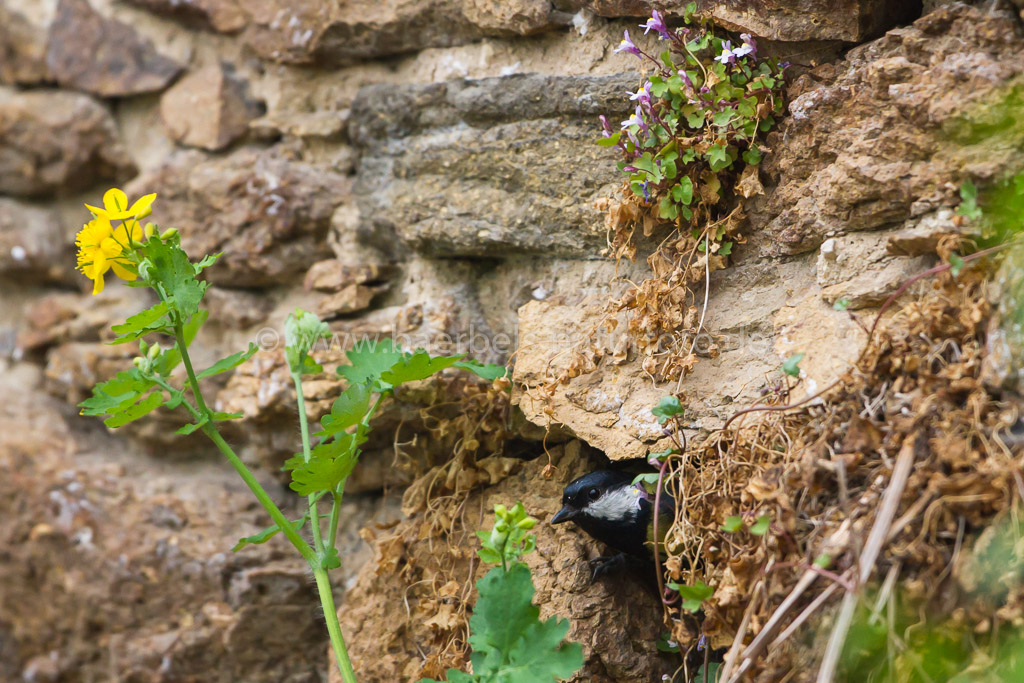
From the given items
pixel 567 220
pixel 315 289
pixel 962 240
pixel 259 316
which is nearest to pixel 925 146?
pixel 962 240

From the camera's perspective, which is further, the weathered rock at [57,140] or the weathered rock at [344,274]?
the weathered rock at [57,140]

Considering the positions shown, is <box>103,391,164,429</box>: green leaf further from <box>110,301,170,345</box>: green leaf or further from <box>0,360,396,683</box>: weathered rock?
<box>0,360,396,683</box>: weathered rock

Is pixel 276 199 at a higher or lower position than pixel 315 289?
higher

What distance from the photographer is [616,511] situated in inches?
74.7

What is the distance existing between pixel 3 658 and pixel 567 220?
2.27m

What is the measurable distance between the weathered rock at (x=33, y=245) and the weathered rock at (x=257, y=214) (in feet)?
1.80

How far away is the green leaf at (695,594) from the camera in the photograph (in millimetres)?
1494

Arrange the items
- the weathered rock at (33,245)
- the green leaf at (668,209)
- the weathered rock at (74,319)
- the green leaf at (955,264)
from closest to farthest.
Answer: the green leaf at (955,264) < the green leaf at (668,209) < the weathered rock at (74,319) < the weathered rock at (33,245)

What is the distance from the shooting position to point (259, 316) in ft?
8.57

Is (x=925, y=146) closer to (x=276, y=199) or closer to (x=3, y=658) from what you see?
(x=276, y=199)

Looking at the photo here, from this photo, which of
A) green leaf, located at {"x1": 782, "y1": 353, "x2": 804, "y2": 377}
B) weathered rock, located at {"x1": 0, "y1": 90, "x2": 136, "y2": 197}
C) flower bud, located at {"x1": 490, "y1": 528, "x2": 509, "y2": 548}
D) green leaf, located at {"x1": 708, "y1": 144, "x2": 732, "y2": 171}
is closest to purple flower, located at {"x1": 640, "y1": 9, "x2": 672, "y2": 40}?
green leaf, located at {"x1": 708, "y1": 144, "x2": 732, "y2": 171}

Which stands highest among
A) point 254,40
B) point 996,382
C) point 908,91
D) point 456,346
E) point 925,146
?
point 254,40

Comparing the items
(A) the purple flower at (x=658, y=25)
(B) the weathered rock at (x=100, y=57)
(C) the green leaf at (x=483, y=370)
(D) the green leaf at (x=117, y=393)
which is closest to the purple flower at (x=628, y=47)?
(A) the purple flower at (x=658, y=25)

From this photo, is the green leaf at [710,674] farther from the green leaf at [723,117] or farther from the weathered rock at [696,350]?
the green leaf at [723,117]
